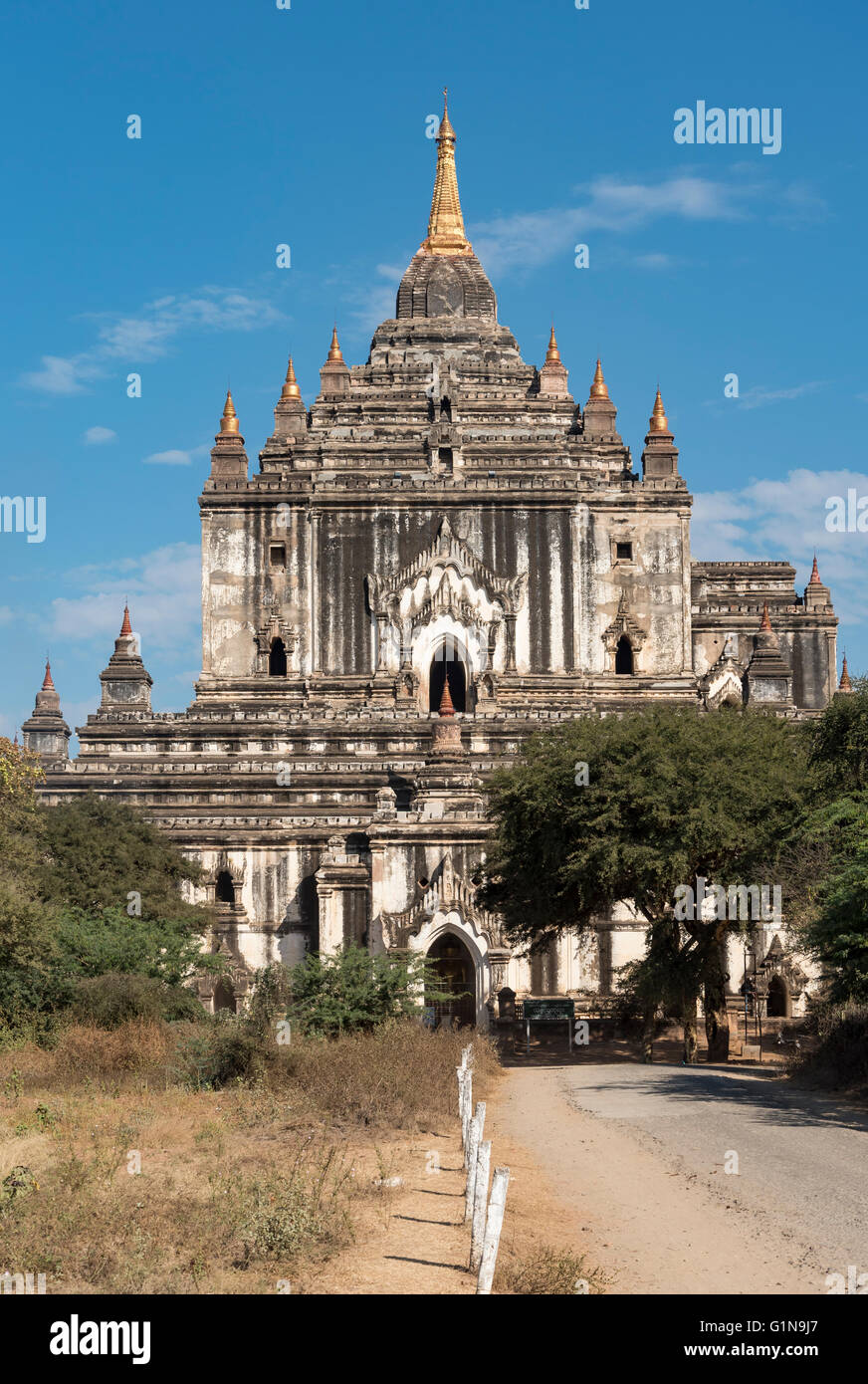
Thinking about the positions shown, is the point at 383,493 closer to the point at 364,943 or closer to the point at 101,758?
the point at 101,758

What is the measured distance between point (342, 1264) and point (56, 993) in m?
17.2

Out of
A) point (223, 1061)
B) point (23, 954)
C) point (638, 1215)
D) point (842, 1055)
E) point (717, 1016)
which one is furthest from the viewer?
point (717, 1016)

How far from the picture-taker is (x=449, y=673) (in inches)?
→ 2234

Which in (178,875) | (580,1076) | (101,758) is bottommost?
(580,1076)

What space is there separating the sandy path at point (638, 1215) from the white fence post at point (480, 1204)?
40.3 inches

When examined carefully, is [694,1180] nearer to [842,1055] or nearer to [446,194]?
[842,1055]

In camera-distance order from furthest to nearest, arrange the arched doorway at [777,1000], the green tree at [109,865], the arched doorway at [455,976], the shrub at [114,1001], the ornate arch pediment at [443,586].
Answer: the ornate arch pediment at [443,586] < the arched doorway at [455,976] < the arched doorway at [777,1000] < the green tree at [109,865] < the shrub at [114,1001]

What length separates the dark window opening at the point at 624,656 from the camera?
57.0 meters

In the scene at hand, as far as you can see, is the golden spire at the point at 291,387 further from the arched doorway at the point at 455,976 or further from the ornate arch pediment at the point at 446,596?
the arched doorway at the point at 455,976

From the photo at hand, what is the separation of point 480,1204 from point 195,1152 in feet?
22.3

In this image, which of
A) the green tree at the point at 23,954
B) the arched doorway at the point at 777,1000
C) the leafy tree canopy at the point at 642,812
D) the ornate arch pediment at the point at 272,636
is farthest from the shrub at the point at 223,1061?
the ornate arch pediment at the point at 272,636

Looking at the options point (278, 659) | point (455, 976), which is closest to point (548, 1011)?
point (455, 976)

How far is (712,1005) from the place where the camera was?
33.6 metres

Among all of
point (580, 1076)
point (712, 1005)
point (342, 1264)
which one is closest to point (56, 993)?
point (580, 1076)
